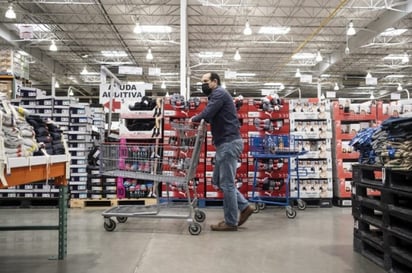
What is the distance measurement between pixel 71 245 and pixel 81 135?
366 centimetres

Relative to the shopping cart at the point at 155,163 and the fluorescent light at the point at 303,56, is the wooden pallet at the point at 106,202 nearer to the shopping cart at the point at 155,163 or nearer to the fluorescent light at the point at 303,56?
the shopping cart at the point at 155,163

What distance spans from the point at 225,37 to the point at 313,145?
32.3 feet

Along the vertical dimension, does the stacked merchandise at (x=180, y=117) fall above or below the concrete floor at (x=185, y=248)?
above

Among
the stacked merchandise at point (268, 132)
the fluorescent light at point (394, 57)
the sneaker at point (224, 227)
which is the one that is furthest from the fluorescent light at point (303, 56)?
the sneaker at point (224, 227)

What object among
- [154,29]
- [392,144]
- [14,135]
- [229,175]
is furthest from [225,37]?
[14,135]

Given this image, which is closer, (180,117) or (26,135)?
(26,135)

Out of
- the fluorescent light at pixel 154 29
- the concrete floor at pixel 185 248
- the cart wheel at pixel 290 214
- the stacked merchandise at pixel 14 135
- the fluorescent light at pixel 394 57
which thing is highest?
the fluorescent light at pixel 154 29

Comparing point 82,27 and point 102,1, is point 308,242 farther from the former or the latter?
point 82,27

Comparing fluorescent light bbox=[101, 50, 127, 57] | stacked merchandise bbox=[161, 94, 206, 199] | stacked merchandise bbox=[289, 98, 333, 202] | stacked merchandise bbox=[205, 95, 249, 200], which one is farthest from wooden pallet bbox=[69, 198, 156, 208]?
fluorescent light bbox=[101, 50, 127, 57]

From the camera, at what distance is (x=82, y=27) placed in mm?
15508

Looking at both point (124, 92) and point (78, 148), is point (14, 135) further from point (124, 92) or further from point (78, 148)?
point (124, 92)

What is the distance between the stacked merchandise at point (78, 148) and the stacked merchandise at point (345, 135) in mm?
4784

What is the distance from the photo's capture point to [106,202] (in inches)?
293

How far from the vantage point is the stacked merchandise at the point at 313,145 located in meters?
7.55
